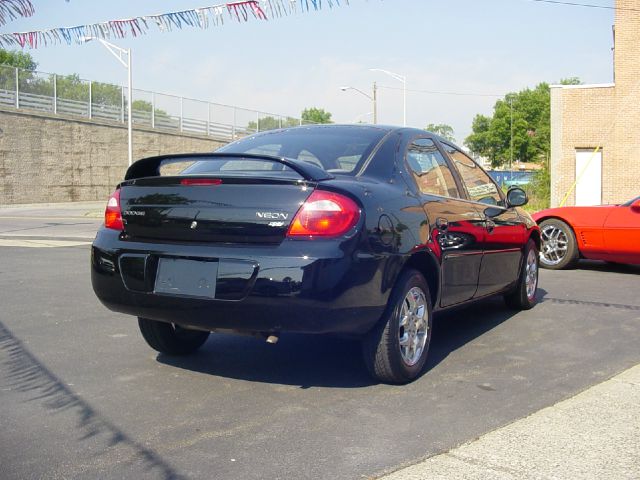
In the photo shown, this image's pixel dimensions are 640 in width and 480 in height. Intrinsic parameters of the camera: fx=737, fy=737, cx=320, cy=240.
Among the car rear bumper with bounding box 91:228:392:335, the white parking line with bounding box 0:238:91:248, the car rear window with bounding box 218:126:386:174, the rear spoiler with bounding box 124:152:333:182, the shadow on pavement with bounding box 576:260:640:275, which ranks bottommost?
the shadow on pavement with bounding box 576:260:640:275

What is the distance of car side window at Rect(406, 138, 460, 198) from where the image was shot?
15.6 ft

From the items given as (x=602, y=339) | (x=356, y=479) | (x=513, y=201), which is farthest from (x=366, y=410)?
(x=513, y=201)

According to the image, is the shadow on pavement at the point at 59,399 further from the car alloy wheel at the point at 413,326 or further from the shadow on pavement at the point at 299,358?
the car alloy wheel at the point at 413,326

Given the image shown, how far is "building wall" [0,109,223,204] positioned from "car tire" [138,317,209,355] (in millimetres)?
32578

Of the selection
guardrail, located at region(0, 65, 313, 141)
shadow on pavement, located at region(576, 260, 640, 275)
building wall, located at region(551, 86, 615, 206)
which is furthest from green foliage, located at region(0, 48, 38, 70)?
shadow on pavement, located at region(576, 260, 640, 275)

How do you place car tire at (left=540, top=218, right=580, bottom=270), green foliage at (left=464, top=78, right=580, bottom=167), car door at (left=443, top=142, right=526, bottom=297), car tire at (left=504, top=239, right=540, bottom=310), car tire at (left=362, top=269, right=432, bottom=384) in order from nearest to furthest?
car tire at (left=362, top=269, right=432, bottom=384) → car door at (left=443, top=142, right=526, bottom=297) → car tire at (left=504, top=239, right=540, bottom=310) → car tire at (left=540, top=218, right=580, bottom=270) → green foliage at (left=464, top=78, right=580, bottom=167)

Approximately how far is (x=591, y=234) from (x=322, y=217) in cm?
664

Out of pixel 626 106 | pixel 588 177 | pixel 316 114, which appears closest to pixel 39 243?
pixel 588 177

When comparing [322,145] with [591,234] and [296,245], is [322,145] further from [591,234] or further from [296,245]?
[591,234]

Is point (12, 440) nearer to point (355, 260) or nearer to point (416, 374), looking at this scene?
point (355, 260)

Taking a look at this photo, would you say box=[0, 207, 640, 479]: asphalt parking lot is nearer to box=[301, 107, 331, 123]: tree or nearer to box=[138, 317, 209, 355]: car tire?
box=[138, 317, 209, 355]: car tire

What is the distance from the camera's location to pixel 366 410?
149 inches

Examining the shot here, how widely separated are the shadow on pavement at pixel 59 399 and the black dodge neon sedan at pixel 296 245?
0.57m

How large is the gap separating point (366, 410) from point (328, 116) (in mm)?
101745
